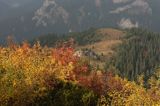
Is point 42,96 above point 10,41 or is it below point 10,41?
below

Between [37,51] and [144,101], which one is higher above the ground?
[37,51]

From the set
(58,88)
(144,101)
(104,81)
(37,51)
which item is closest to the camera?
(144,101)

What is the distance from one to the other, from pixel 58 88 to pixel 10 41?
76.0ft

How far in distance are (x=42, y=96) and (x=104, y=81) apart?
19.8m

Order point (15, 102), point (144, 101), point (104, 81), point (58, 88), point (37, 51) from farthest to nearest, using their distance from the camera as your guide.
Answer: point (37, 51), point (104, 81), point (58, 88), point (15, 102), point (144, 101)

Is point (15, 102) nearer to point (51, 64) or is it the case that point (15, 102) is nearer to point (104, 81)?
point (51, 64)

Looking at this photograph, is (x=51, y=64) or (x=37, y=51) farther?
(x=37, y=51)

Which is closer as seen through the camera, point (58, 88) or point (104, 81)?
point (58, 88)

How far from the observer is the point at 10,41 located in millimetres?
100438

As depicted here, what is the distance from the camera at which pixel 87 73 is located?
99812 millimetres

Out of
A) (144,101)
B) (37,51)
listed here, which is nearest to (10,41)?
(37,51)

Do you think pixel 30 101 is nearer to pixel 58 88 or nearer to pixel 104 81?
pixel 58 88

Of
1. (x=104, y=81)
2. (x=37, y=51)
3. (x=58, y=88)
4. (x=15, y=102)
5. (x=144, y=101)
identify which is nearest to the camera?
(x=144, y=101)

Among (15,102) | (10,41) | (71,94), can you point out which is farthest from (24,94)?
(10,41)
